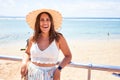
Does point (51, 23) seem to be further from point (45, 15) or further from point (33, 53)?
point (33, 53)

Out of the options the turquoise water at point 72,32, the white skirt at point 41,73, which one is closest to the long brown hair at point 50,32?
the white skirt at point 41,73

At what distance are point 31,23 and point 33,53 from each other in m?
0.32

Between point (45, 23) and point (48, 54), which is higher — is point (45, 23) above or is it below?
above

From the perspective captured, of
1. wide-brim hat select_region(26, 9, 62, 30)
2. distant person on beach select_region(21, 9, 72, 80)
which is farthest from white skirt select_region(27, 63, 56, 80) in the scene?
wide-brim hat select_region(26, 9, 62, 30)

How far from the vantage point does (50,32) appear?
2.15 meters

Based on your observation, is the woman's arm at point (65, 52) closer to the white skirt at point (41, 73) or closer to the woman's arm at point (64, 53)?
the woman's arm at point (64, 53)

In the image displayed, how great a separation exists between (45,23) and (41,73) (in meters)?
0.44

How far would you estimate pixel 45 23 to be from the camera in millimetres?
2096

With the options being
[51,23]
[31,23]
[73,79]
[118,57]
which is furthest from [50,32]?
[118,57]

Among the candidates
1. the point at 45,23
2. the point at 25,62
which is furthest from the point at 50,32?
the point at 25,62

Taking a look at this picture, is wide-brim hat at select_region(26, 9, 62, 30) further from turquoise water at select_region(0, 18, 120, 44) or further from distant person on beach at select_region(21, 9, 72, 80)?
turquoise water at select_region(0, 18, 120, 44)

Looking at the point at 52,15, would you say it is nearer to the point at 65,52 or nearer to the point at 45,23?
the point at 45,23

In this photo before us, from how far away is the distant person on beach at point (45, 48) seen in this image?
6.70 ft

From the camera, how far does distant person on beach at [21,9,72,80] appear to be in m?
2.04
